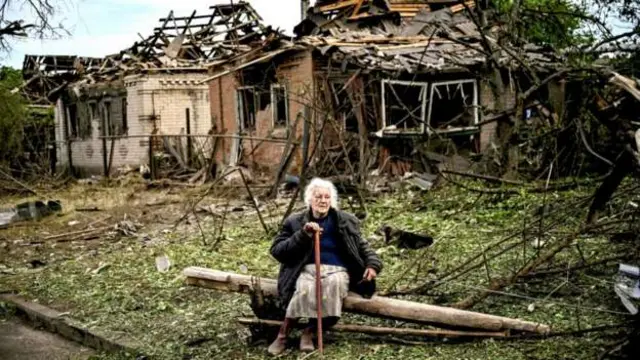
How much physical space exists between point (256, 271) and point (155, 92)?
17.4m

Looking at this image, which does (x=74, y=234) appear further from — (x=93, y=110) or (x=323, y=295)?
(x=93, y=110)

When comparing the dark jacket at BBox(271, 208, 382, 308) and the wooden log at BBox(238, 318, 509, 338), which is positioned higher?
the dark jacket at BBox(271, 208, 382, 308)

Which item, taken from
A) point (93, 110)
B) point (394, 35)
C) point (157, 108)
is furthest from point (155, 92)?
point (394, 35)

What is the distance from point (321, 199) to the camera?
18.5ft

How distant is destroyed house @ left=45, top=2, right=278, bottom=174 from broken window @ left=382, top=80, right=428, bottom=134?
6.45m

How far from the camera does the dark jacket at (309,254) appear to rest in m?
5.61

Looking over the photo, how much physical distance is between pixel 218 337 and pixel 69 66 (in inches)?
1145

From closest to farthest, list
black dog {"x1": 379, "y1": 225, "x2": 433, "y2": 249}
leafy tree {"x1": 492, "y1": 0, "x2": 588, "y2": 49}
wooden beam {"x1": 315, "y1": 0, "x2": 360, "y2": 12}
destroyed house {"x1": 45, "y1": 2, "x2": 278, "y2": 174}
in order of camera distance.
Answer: leafy tree {"x1": 492, "y1": 0, "x2": 588, "y2": 49} < black dog {"x1": 379, "y1": 225, "x2": 433, "y2": 249} < wooden beam {"x1": 315, "y1": 0, "x2": 360, "y2": 12} < destroyed house {"x1": 45, "y1": 2, "x2": 278, "y2": 174}

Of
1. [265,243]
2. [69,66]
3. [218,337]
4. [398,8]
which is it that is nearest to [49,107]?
[69,66]

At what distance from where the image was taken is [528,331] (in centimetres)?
541

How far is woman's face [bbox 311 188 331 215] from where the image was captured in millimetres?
5629

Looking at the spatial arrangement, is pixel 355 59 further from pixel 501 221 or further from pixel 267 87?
pixel 501 221

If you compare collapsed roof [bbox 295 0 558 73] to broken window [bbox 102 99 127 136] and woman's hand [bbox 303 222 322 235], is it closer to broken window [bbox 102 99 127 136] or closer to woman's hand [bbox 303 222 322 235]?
broken window [bbox 102 99 127 136]

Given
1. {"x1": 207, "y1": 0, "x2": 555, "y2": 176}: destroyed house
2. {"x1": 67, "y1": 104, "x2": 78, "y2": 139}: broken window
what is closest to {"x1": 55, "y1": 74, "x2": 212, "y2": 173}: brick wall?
{"x1": 67, "y1": 104, "x2": 78, "y2": 139}: broken window
